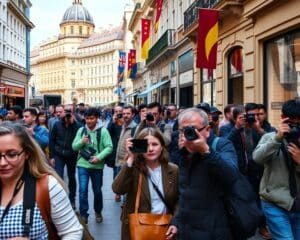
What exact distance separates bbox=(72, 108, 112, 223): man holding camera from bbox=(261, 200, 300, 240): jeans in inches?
150

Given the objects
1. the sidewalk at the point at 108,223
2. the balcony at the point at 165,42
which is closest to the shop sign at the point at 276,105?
the sidewalk at the point at 108,223

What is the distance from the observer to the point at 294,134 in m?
3.68

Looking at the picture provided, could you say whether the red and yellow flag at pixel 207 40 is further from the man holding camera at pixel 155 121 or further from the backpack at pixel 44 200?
the backpack at pixel 44 200

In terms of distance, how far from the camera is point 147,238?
376 centimetres

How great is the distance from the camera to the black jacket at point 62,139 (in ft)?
29.1

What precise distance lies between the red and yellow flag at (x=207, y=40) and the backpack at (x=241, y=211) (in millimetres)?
8266

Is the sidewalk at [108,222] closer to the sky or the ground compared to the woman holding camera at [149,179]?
closer to the ground

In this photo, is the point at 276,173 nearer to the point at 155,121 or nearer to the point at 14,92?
the point at 155,121

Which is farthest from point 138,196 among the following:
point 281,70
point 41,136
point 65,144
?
point 281,70

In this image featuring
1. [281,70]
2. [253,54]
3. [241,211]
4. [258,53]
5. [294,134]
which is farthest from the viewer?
[253,54]

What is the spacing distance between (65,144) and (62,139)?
108mm

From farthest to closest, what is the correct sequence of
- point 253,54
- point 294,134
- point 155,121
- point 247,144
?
point 253,54, point 155,121, point 247,144, point 294,134

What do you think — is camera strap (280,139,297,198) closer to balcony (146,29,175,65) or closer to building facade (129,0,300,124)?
building facade (129,0,300,124)

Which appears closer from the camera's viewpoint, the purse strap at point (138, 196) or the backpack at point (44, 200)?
the backpack at point (44, 200)
